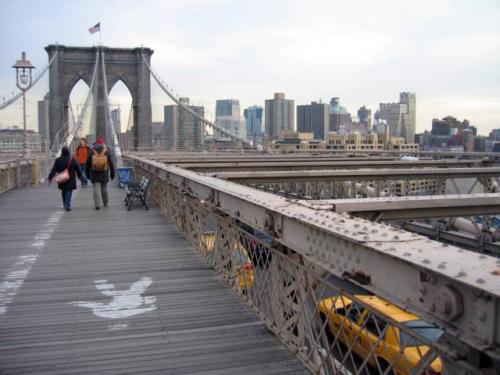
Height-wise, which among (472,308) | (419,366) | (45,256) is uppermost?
(472,308)

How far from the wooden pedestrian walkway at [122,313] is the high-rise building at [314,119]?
7283 cm

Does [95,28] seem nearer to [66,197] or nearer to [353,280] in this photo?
[66,197]

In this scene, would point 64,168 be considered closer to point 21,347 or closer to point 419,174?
point 419,174

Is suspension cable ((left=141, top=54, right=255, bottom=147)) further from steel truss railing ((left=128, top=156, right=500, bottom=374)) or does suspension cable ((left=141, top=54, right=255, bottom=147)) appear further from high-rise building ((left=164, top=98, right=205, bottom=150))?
steel truss railing ((left=128, top=156, right=500, bottom=374))

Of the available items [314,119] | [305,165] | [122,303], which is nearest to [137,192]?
[305,165]

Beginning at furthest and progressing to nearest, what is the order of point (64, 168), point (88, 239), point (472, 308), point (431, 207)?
point (64, 168) → point (88, 239) → point (431, 207) → point (472, 308)

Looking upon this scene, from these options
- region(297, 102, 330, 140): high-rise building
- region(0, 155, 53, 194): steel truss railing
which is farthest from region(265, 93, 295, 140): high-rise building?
region(0, 155, 53, 194): steel truss railing

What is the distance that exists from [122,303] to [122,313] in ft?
1.00

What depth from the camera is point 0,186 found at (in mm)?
16734

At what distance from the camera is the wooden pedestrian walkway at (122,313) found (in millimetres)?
4008

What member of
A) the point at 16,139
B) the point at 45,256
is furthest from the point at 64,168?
the point at 16,139

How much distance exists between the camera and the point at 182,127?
193ft

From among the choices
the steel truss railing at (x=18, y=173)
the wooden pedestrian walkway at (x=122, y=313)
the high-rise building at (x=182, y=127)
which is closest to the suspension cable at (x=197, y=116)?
the high-rise building at (x=182, y=127)

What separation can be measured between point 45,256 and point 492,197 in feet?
19.1
